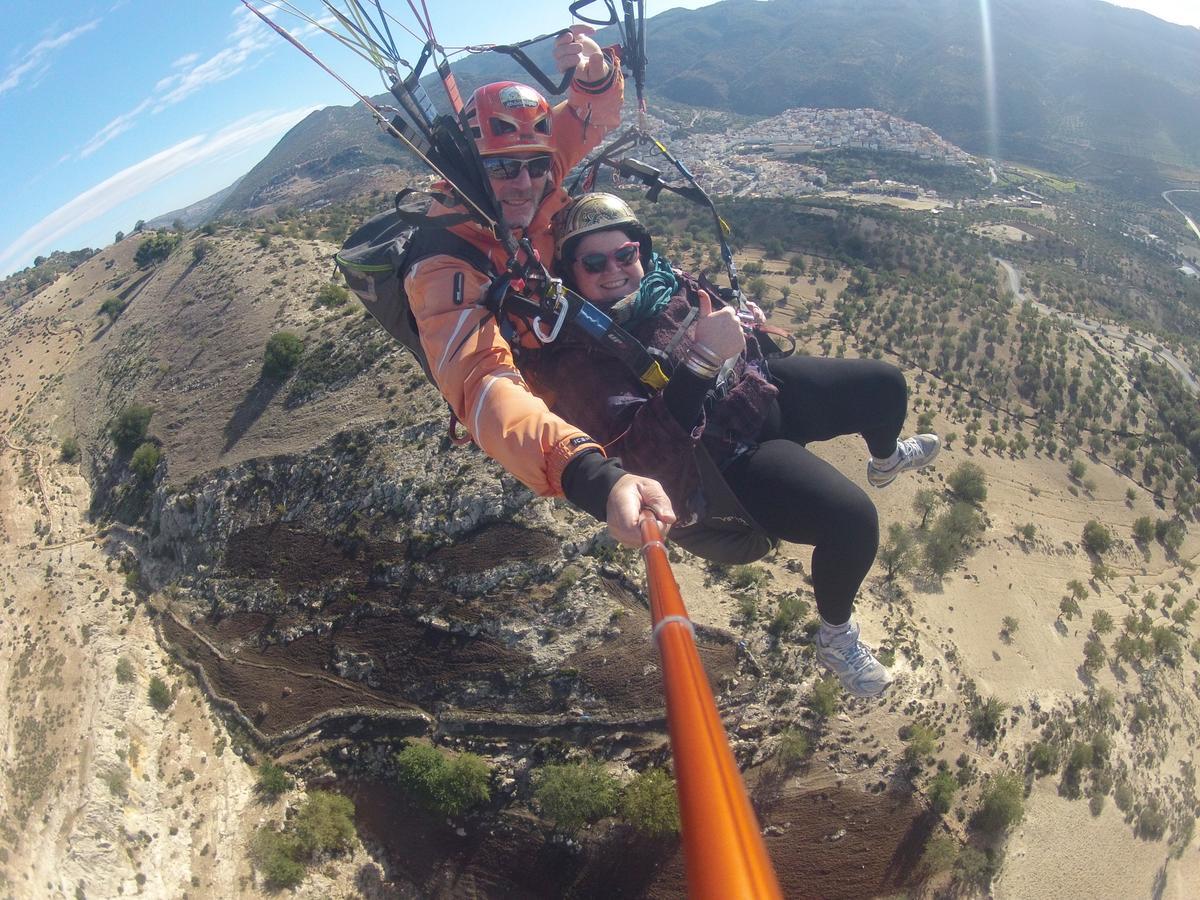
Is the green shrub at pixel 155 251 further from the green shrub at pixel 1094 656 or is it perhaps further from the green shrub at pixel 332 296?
the green shrub at pixel 1094 656

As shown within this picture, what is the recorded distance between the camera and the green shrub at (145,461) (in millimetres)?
25156

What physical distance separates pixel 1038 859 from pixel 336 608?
62.5 ft

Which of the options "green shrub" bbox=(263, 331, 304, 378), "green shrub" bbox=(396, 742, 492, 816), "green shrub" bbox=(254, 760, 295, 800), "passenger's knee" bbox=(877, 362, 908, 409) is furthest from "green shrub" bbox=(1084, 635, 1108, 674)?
"green shrub" bbox=(263, 331, 304, 378)

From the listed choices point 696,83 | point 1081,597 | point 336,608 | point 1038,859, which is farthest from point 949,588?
point 696,83

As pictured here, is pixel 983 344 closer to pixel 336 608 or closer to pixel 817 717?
pixel 817 717

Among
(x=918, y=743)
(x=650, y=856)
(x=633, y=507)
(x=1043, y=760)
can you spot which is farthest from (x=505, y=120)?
(x=1043, y=760)

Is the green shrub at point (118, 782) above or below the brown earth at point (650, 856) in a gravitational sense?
above

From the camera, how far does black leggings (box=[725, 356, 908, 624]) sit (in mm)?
4438

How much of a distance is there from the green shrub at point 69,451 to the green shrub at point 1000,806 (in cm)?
3858

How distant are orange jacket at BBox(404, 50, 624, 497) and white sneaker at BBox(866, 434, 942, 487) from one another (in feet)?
14.1

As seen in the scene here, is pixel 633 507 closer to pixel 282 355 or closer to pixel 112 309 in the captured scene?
pixel 282 355

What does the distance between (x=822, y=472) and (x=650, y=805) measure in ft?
38.8

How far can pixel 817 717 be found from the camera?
14633 millimetres

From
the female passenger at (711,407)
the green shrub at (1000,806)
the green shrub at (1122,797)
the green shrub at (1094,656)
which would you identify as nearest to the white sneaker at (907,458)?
the female passenger at (711,407)
